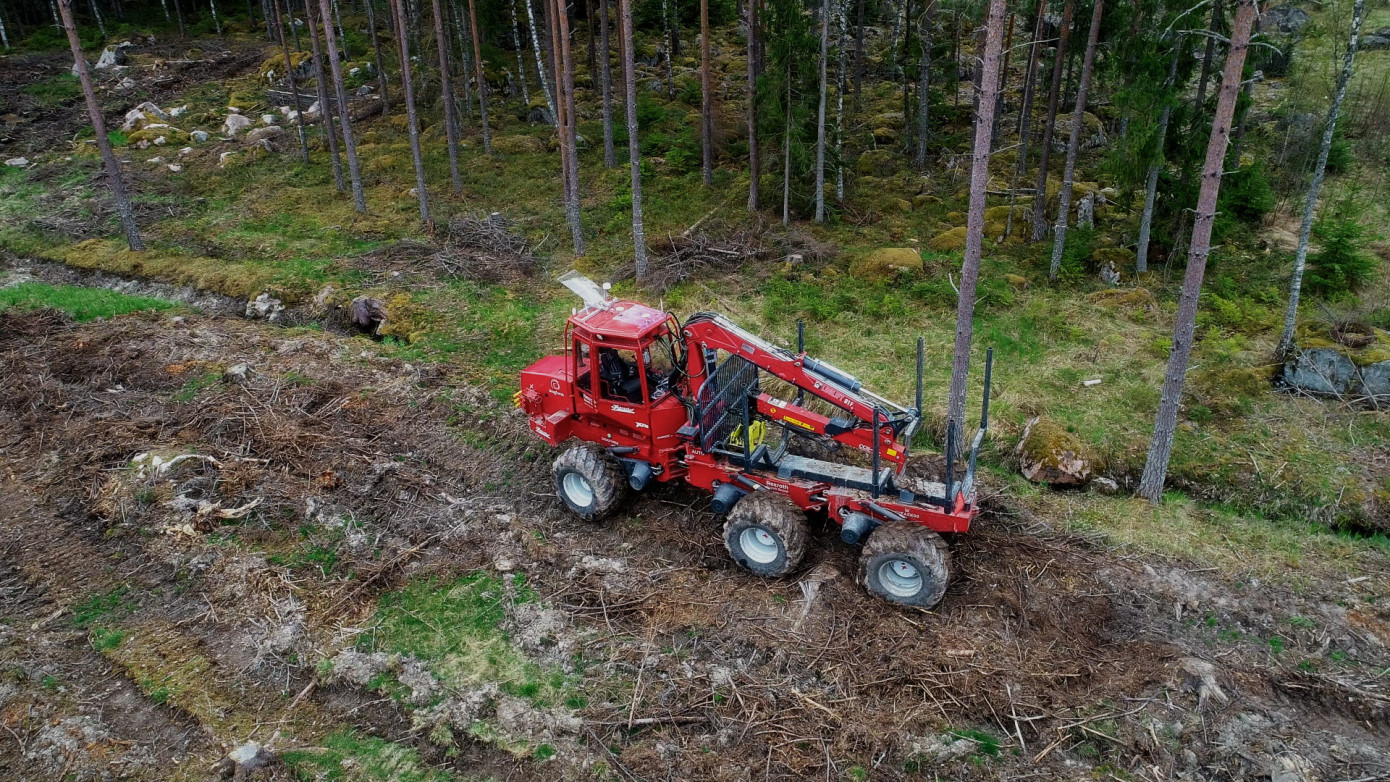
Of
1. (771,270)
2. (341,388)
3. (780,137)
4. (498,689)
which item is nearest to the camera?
(498,689)

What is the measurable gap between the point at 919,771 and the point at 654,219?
59.8 ft

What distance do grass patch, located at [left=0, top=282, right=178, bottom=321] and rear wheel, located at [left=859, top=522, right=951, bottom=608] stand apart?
17.8 meters

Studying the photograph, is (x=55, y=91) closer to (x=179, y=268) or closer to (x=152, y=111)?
(x=152, y=111)

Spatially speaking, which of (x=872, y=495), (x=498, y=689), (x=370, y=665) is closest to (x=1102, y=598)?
(x=872, y=495)

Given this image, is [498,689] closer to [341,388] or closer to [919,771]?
[919,771]

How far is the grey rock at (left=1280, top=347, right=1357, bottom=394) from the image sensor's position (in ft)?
41.7

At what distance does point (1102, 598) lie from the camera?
8.81 metres

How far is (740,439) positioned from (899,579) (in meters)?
2.83

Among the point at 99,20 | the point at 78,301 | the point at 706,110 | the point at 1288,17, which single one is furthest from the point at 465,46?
the point at 1288,17

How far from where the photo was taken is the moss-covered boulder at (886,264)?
59.7 ft

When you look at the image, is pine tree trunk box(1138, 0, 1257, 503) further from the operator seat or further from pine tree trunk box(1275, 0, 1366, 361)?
the operator seat

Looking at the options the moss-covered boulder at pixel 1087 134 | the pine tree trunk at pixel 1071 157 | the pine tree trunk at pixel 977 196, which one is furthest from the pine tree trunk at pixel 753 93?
the moss-covered boulder at pixel 1087 134

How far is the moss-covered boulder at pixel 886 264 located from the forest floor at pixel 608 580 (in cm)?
50

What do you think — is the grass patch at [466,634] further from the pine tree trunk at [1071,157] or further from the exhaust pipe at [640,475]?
the pine tree trunk at [1071,157]
